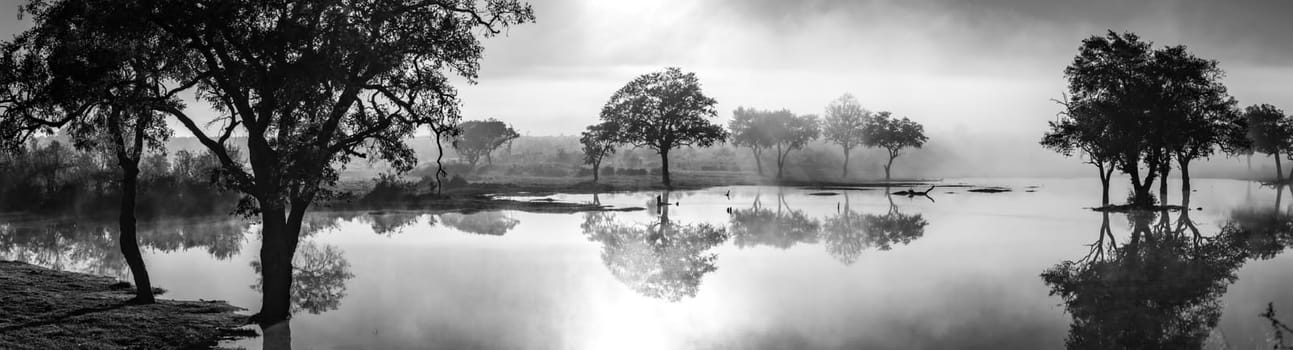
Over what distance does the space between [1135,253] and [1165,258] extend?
194cm

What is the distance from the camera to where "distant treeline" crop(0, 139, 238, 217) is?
196 ft

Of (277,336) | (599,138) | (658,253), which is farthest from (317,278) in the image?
(599,138)

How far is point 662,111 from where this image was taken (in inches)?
4200

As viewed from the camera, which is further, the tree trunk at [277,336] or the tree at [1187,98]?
the tree at [1187,98]

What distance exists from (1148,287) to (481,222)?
39561mm

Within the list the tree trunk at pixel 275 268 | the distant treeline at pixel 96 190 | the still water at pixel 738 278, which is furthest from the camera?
the distant treeline at pixel 96 190

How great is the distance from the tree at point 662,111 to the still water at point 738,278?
53528mm

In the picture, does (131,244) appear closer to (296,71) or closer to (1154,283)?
(296,71)

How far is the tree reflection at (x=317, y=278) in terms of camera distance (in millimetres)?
23391

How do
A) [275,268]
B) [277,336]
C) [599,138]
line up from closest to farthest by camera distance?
[277,336] → [275,268] → [599,138]

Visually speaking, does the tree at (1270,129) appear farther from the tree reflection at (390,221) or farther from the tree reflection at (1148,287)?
the tree reflection at (390,221)

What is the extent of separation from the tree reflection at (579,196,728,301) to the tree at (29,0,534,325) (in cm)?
981

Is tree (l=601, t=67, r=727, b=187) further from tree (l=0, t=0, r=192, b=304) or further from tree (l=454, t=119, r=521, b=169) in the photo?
tree (l=0, t=0, r=192, b=304)

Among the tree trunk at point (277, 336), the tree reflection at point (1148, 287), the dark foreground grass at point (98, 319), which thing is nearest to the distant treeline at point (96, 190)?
the dark foreground grass at point (98, 319)
